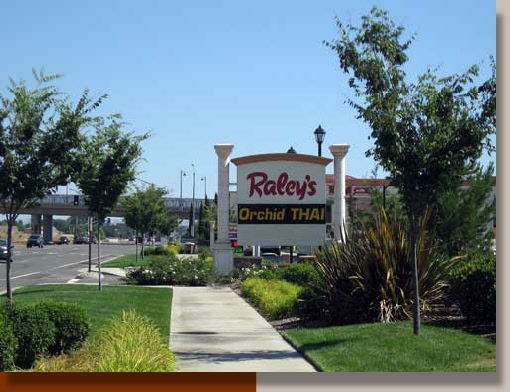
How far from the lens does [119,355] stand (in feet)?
31.1

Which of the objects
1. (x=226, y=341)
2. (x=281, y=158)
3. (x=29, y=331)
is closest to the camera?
(x=29, y=331)

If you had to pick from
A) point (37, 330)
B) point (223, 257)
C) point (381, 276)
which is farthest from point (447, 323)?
point (223, 257)

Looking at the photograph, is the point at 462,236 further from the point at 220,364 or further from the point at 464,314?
the point at 220,364

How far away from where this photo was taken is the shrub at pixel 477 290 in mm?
12836

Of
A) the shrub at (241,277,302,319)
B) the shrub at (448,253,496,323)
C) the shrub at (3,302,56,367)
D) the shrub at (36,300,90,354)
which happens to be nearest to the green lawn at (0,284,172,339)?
the shrub at (36,300,90,354)

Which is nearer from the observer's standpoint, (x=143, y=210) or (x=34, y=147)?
(x=34, y=147)

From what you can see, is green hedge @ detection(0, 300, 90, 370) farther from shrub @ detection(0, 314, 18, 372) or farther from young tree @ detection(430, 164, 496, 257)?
young tree @ detection(430, 164, 496, 257)

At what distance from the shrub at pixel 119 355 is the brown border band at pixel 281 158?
47.0ft

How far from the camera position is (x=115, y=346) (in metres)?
10.2

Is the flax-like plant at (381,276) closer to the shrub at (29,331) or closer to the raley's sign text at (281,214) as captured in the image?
the shrub at (29,331)

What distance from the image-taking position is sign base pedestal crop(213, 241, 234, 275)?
26828 millimetres

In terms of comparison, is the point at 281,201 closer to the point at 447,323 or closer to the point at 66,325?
the point at 447,323

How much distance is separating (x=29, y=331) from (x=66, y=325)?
0.75m

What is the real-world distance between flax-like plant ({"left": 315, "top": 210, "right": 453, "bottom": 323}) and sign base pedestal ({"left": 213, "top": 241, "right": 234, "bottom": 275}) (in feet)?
37.5
